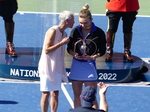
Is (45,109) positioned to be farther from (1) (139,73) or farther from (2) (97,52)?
(1) (139,73)

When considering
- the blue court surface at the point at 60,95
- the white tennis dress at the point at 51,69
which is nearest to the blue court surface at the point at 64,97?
the blue court surface at the point at 60,95

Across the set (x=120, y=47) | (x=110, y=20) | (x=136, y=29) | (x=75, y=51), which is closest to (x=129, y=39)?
(x=110, y=20)

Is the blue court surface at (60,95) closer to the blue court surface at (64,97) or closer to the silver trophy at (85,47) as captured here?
the blue court surface at (64,97)

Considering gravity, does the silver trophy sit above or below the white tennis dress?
above

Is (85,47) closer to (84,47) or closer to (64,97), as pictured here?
(84,47)

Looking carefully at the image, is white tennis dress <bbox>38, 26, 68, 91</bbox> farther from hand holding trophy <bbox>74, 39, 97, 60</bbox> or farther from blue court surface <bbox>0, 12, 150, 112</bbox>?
blue court surface <bbox>0, 12, 150, 112</bbox>

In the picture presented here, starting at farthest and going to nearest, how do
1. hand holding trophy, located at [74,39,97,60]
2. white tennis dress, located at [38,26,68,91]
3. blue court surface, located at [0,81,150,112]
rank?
1. blue court surface, located at [0,81,150,112]
2. hand holding trophy, located at [74,39,97,60]
3. white tennis dress, located at [38,26,68,91]

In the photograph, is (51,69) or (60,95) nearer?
(51,69)

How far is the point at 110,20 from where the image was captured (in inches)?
446

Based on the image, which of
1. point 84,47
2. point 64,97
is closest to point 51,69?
point 84,47

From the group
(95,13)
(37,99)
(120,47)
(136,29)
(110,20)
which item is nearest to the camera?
(37,99)

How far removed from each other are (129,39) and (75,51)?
9.89 ft

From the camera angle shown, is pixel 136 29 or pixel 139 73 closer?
pixel 139 73

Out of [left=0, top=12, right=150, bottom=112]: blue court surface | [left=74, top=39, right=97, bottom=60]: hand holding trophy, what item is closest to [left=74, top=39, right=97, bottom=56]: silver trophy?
[left=74, top=39, right=97, bottom=60]: hand holding trophy
